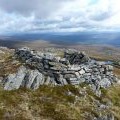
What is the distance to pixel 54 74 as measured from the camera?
2571 inches

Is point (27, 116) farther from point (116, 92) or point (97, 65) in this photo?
point (97, 65)

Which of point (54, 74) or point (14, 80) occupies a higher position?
point (54, 74)

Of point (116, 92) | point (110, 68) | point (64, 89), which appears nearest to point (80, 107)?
point (64, 89)

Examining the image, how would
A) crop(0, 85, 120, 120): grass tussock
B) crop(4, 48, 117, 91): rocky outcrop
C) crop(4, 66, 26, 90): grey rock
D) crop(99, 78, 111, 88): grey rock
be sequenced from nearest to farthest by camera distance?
crop(0, 85, 120, 120): grass tussock, crop(4, 66, 26, 90): grey rock, crop(4, 48, 117, 91): rocky outcrop, crop(99, 78, 111, 88): grey rock

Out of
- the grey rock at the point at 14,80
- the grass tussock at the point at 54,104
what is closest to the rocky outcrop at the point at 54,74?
the grey rock at the point at 14,80

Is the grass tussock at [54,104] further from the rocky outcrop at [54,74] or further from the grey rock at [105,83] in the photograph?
the grey rock at [105,83]

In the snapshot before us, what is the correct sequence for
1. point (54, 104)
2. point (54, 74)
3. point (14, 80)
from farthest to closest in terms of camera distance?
point (54, 74) → point (14, 80) → point (54, 104)

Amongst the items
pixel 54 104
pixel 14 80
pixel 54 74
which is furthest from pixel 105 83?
pixel 14 80

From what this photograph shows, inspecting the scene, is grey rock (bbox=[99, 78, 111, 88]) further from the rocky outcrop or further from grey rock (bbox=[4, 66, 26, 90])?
grey rock (bbox=[4, 66, 26, 90])

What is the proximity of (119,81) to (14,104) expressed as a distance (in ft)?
117

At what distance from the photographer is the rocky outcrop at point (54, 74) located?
6153 cm

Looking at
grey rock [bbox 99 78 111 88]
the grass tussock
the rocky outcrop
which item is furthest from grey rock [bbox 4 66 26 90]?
grey rock [bbox 99 78 111 88]

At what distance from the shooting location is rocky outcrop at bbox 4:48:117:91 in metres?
61.5

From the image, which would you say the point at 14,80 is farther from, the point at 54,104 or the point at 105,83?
the point at 105,83
